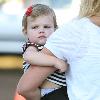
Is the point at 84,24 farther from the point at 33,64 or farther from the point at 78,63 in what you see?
the point at 33,64

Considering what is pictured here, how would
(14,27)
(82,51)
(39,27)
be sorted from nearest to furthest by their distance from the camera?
(82,51)
(39,27)
(14,27)

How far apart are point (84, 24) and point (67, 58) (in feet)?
0.56

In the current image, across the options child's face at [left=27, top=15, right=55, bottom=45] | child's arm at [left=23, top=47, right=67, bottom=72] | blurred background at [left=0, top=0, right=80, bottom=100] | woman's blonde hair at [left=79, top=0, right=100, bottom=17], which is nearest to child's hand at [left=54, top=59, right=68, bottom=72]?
child's arm at [left=23, top=47, right=67, bottom=72]

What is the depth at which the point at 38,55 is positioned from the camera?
2180mm

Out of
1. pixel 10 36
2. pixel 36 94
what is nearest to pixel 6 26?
pixel 10 36

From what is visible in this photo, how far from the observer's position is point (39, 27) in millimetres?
2555

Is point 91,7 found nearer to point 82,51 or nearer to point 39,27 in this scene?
point 82,51

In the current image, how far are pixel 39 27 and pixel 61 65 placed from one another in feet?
1.64

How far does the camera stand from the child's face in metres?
2.51

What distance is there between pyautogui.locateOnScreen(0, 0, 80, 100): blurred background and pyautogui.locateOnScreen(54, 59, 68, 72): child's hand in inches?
157

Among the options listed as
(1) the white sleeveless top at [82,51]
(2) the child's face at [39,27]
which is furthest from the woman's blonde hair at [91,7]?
(2) the child's face at [39,27]

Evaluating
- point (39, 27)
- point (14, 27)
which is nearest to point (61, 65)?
point (39, 27)

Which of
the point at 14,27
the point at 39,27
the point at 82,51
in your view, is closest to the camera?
the point at 82,51

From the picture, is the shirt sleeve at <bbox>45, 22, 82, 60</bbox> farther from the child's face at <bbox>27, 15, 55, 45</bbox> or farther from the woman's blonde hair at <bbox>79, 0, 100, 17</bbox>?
the child's face at <bbox>27, 15, 55, 45</bbox>
